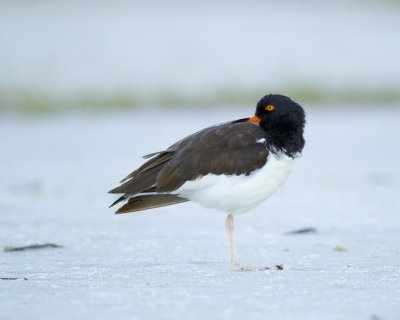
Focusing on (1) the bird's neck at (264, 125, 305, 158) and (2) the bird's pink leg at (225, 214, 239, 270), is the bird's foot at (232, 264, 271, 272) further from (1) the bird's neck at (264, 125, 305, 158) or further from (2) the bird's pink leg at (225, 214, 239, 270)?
(1) the bird's neck at (264, 125, 305, 158)

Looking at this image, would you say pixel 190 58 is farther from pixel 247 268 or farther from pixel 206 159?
pixel 247 268

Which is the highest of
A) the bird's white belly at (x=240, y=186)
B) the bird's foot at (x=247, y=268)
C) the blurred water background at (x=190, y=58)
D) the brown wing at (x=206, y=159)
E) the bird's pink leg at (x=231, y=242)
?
the blurred water background at (x=190, y=58)

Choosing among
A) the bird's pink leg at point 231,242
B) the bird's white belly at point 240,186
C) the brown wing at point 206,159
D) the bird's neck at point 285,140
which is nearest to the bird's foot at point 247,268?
the bird's pink leg at point 231,242

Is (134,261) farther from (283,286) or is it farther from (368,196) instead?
(368,196)

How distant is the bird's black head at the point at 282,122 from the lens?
6660 mm

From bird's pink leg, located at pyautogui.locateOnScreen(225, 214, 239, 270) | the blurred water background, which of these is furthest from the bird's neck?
the blurred water background

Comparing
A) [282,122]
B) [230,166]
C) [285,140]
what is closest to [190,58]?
[282,122]

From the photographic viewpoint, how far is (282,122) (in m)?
6.80

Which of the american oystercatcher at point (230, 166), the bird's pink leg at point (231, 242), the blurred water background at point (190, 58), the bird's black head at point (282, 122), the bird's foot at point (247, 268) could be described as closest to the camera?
the bird's foot at point (247, 268)

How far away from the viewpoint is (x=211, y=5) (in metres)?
38.5

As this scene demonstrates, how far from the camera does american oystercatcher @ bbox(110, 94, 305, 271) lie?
6547mm

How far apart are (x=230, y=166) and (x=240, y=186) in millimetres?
178

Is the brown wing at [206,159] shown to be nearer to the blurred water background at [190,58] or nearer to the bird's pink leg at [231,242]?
the bird's pink leg at [231,242]

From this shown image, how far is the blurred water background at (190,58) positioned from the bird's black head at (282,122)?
11147 mm
